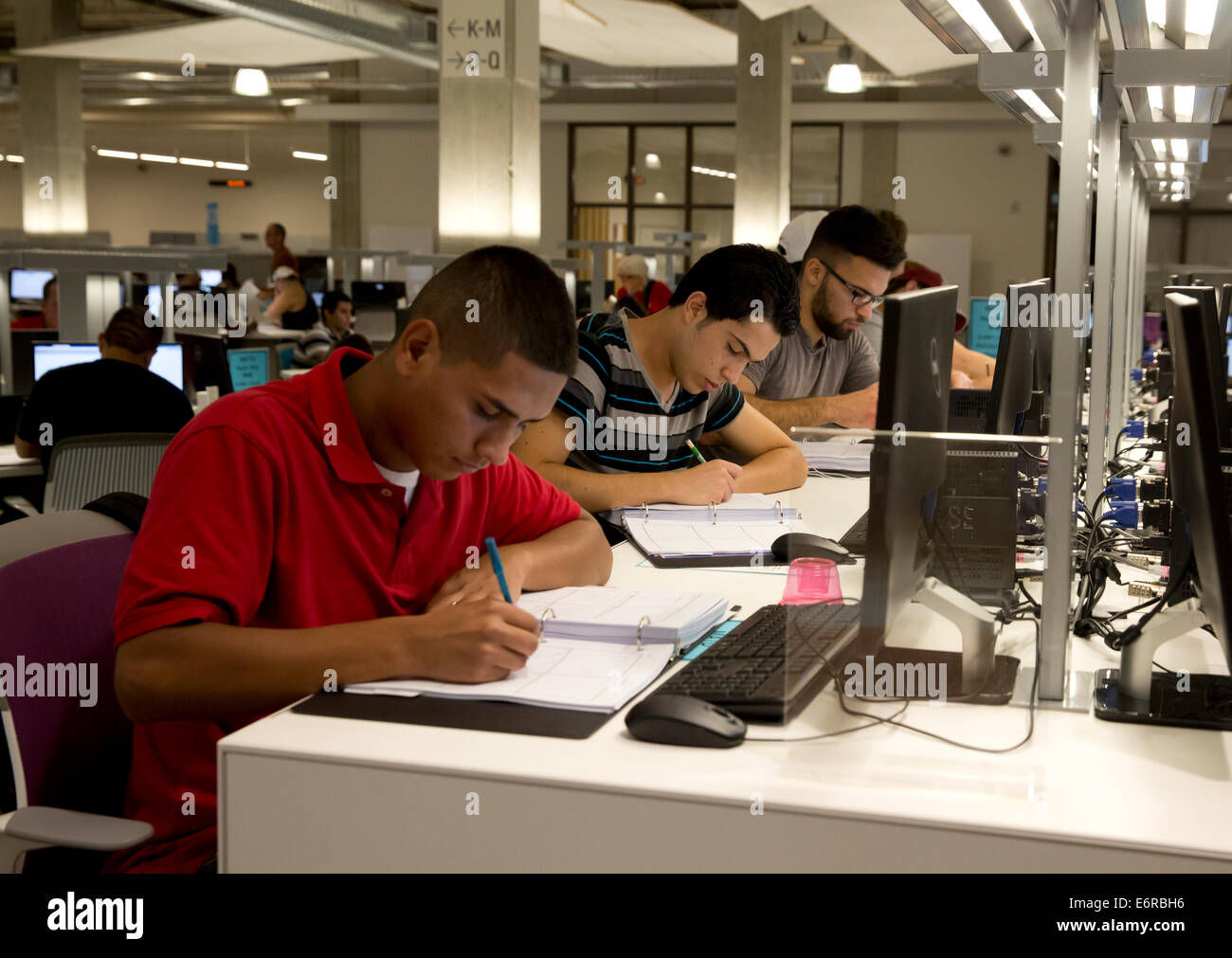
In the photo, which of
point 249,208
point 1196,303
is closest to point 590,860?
point 1196,303

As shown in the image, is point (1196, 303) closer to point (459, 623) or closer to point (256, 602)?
point (459, 623)

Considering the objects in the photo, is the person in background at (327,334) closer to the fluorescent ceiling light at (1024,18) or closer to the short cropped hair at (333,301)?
the short cropped hair at (333,301)

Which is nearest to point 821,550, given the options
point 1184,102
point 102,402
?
point 1184,102

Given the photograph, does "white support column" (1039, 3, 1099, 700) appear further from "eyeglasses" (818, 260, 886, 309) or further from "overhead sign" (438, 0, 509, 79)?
"overhead sign" (438, 0, 509, 79)

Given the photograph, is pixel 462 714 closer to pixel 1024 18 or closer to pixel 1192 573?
pixel 1192 573

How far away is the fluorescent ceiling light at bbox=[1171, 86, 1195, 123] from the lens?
8.87 ft

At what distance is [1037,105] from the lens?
2404 millimetres

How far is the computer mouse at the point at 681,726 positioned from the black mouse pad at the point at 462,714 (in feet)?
0.18

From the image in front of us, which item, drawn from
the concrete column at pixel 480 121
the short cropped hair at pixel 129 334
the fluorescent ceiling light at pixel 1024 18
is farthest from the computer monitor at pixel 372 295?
the fluorescent ceiling light at pixel 1024 18

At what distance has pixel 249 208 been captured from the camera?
1747 cm

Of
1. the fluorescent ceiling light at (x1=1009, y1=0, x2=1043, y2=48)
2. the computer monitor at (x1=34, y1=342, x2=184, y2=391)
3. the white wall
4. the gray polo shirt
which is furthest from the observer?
the white wall

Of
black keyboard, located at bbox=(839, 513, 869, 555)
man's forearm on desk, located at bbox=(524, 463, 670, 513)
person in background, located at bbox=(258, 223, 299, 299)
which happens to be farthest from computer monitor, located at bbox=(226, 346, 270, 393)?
black keyboard, located at bbox=(839, 513, 869, 555)

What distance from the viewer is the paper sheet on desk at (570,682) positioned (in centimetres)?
131

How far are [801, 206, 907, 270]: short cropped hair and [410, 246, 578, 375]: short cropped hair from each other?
1.90m
